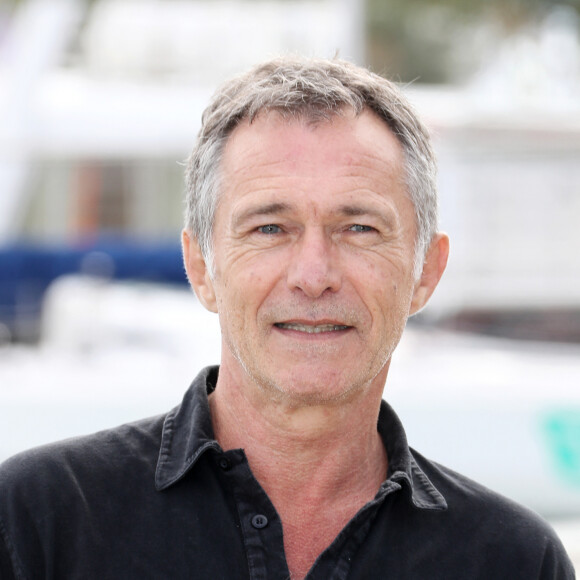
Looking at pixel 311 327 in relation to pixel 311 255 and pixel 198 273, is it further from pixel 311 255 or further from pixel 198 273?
pixel 198 273

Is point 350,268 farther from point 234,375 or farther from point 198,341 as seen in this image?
point 198,341

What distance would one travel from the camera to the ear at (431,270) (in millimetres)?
2119

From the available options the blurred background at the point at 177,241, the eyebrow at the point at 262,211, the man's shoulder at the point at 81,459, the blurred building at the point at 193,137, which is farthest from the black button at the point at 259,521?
the blurred building at the point at 193,137

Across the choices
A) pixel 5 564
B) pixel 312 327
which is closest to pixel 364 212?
pixel 312 327

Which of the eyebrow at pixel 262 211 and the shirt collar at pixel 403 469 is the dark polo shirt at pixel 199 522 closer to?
the shirt collar at pixel 403 469

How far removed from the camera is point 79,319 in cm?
812

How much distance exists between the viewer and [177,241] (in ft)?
45.2

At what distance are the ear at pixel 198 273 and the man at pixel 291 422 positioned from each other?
0.04 meters

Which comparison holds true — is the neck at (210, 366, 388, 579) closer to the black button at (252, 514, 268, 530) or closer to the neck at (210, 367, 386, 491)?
the neck at (210, 367, 386, 491)

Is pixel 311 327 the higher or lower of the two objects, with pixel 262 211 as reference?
lower

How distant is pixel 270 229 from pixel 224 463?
48 cm

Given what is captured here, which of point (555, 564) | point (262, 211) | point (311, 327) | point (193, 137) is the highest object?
point (193, 137)

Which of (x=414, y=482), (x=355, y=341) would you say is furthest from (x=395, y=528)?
(x=355, y=341)

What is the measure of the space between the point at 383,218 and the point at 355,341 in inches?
10.1
